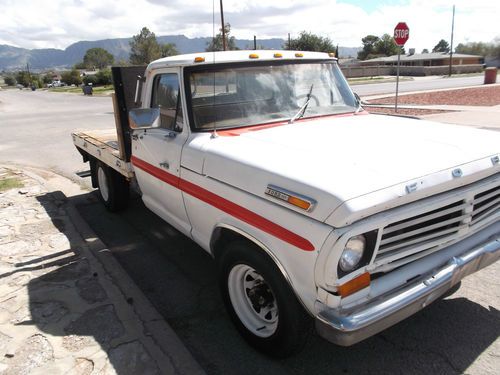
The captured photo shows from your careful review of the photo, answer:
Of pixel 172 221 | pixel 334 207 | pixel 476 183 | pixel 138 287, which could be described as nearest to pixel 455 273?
pixel 476 183

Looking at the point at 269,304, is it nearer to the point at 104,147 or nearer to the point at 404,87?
the point at 104,147

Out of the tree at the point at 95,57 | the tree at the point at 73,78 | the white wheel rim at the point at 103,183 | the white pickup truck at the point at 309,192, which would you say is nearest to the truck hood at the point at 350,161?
the white pickup truck at the point at 309,192

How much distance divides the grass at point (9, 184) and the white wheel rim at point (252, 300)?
569cm

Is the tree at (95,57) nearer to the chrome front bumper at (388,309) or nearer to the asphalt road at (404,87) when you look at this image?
the asphalt road at (404,87)

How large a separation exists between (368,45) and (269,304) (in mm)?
115968

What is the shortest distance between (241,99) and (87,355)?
7.64 feet

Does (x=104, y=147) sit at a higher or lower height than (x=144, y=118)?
lower

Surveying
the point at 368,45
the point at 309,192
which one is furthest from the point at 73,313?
the point at 368,45

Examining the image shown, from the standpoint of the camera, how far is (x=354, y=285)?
2344mm

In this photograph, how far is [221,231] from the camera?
10.3ft

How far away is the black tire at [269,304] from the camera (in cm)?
260

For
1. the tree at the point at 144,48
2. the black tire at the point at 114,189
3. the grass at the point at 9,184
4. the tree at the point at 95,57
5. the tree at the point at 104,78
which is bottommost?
the grass at the point at 9,184

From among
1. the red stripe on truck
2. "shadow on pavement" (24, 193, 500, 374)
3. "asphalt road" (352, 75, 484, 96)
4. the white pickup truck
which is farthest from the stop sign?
the red stripe on truck

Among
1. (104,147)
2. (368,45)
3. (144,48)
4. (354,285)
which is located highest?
(368,45)
